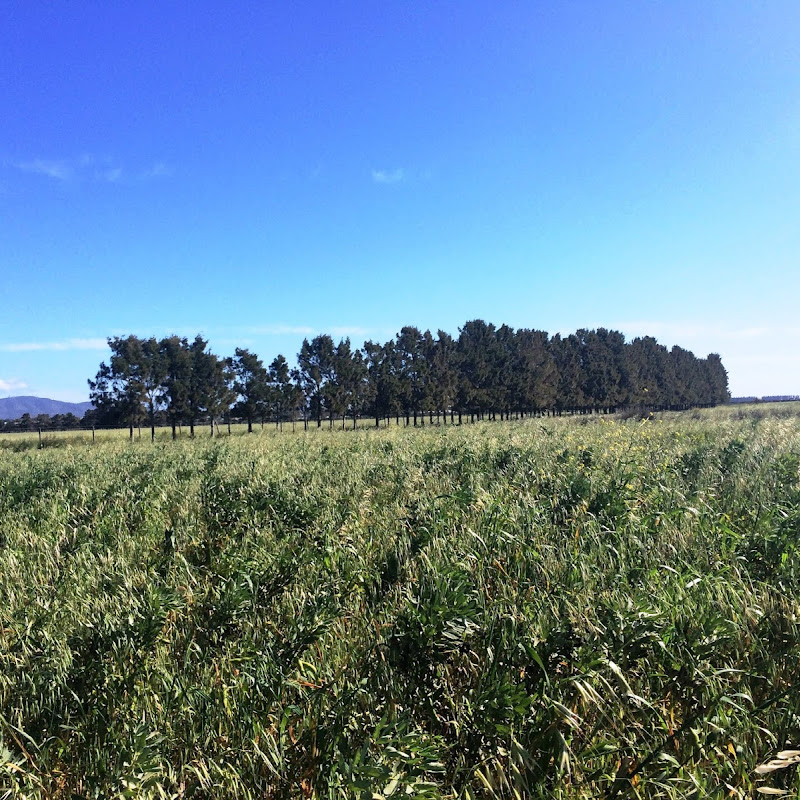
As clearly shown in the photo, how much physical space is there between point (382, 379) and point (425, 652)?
46184 millimetres

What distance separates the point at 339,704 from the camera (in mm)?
2795

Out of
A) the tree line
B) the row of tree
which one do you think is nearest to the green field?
the tree line

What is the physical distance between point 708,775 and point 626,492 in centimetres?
383

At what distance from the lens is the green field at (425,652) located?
2381mm

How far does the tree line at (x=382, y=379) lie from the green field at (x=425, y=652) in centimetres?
3986

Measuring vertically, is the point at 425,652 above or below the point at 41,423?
below

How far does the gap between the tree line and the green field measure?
39859mm

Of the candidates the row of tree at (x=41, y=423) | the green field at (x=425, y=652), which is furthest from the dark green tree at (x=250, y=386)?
the green field at (x=425, y=652)

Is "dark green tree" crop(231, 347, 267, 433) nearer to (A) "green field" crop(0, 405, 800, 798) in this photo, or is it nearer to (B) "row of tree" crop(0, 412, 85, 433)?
(B) "row of tree" crop(0, 412, 85, 433)

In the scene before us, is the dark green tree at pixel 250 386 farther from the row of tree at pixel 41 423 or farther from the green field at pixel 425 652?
the green field at pixel 425 652

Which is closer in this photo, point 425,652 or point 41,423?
point 425,652

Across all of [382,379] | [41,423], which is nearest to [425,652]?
[382,379]

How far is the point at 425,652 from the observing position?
3037mm

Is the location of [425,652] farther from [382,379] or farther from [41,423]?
[41,423]
